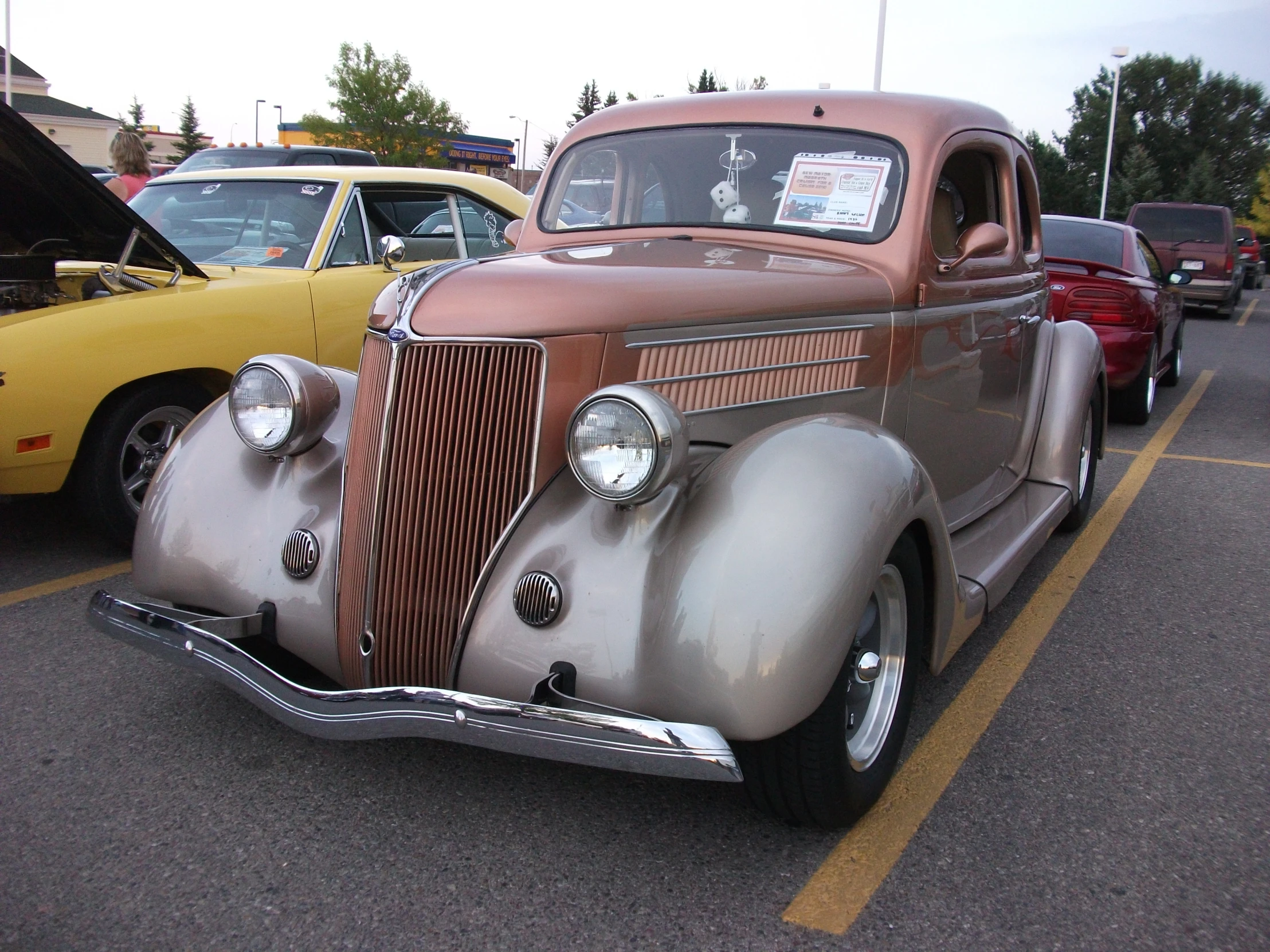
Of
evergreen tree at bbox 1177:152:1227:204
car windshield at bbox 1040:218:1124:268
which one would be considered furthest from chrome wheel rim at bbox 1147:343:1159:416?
evergreen tree at bbox 1177:152:1227:204

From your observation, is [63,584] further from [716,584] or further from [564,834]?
[716,584]

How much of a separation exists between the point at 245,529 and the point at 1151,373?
24.2ft

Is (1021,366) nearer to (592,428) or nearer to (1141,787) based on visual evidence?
(1141,787)

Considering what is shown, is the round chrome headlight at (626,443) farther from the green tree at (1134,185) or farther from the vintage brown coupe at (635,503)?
the green tree at (1134,185)

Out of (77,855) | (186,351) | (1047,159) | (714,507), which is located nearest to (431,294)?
(714,507)

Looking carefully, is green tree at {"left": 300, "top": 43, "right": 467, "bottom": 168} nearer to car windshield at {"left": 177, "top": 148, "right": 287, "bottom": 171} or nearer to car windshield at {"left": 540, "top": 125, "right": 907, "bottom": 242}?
car windshield at {"left": 177, "top": 148, "right": 287, "bottom": 171}

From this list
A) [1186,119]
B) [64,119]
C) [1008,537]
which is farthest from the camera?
[64,119]

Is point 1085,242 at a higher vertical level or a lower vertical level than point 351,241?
higher

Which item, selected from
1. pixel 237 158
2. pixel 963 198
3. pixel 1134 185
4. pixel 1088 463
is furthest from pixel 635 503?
pixel 1134 185

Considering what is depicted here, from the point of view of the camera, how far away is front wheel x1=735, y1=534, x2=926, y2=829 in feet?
7.57

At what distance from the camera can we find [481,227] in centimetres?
→ 623

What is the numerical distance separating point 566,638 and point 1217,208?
18703 mm

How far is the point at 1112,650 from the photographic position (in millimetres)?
3688

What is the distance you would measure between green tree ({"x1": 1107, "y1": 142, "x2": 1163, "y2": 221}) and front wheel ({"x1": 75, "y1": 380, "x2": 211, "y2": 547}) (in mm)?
43096
